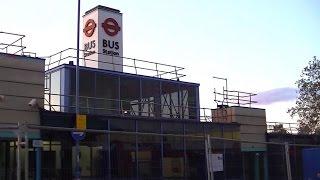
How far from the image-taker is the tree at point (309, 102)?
40.5 m

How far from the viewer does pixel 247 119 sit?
34188 mm

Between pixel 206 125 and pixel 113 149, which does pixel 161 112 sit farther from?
pixel 113 149

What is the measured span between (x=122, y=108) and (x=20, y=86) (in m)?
9.16

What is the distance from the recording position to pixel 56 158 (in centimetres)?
2331

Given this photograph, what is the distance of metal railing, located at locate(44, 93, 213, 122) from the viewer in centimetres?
2878

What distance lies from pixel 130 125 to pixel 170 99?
309 inches

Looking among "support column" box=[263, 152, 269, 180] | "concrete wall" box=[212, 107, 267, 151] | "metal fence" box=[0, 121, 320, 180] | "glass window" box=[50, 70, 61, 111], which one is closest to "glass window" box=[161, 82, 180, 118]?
"concrete wall" box=[212, 107, 267, 151]

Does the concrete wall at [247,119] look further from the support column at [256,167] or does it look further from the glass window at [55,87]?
the glass window at [55,87]

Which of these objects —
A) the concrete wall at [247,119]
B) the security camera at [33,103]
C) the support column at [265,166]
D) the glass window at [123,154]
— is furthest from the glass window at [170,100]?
the security camera at [33,103]

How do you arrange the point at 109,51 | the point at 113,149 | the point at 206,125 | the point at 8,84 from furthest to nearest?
the point at 109,51
the point at 206,125
the point at 113,149
the point at 8,84

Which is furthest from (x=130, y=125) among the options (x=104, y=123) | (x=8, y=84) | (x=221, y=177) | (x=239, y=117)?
(x=239, y=117)

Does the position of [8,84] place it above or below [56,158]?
above

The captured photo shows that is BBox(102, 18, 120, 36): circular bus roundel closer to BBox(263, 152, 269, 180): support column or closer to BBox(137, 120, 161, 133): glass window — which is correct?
BBox(137, 120, 161, 133): glass window

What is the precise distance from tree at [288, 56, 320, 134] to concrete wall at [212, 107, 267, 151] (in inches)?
260
